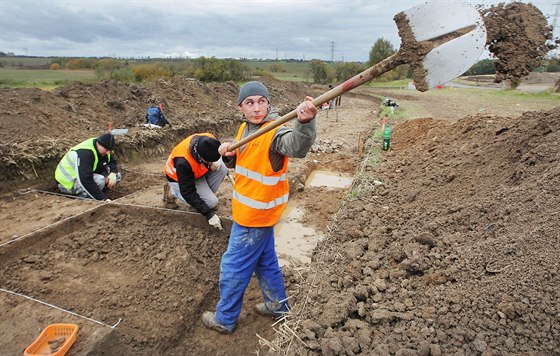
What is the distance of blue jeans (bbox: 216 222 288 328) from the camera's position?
288cm

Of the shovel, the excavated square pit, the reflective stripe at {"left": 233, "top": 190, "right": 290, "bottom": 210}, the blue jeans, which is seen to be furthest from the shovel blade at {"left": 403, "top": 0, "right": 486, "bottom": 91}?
the excavated square pit

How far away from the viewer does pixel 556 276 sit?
1912mm

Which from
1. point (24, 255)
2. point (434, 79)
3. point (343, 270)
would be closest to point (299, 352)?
point (343, 270)

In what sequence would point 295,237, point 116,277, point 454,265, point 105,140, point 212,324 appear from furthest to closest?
point 105,140, point 295,237, point 116,277, point 212,324, point 454,265

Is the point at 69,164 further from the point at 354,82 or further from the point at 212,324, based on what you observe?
the point at 354,82

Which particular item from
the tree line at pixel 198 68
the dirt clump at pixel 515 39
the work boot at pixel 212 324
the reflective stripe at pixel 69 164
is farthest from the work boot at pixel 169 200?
the tree line at pixel 198 68

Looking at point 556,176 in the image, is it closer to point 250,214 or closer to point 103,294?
point 250,214

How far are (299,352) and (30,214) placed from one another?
4.65 metres

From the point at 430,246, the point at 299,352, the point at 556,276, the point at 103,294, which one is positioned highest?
the point at 556,276

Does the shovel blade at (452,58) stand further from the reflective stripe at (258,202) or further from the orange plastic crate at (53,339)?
the orange plastic crate at (53,339)

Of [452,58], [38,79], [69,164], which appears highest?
[38,79]

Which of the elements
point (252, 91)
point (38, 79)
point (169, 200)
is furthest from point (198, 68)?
point (252, 91)

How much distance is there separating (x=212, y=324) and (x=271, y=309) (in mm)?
545

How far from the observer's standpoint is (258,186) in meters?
2.71
